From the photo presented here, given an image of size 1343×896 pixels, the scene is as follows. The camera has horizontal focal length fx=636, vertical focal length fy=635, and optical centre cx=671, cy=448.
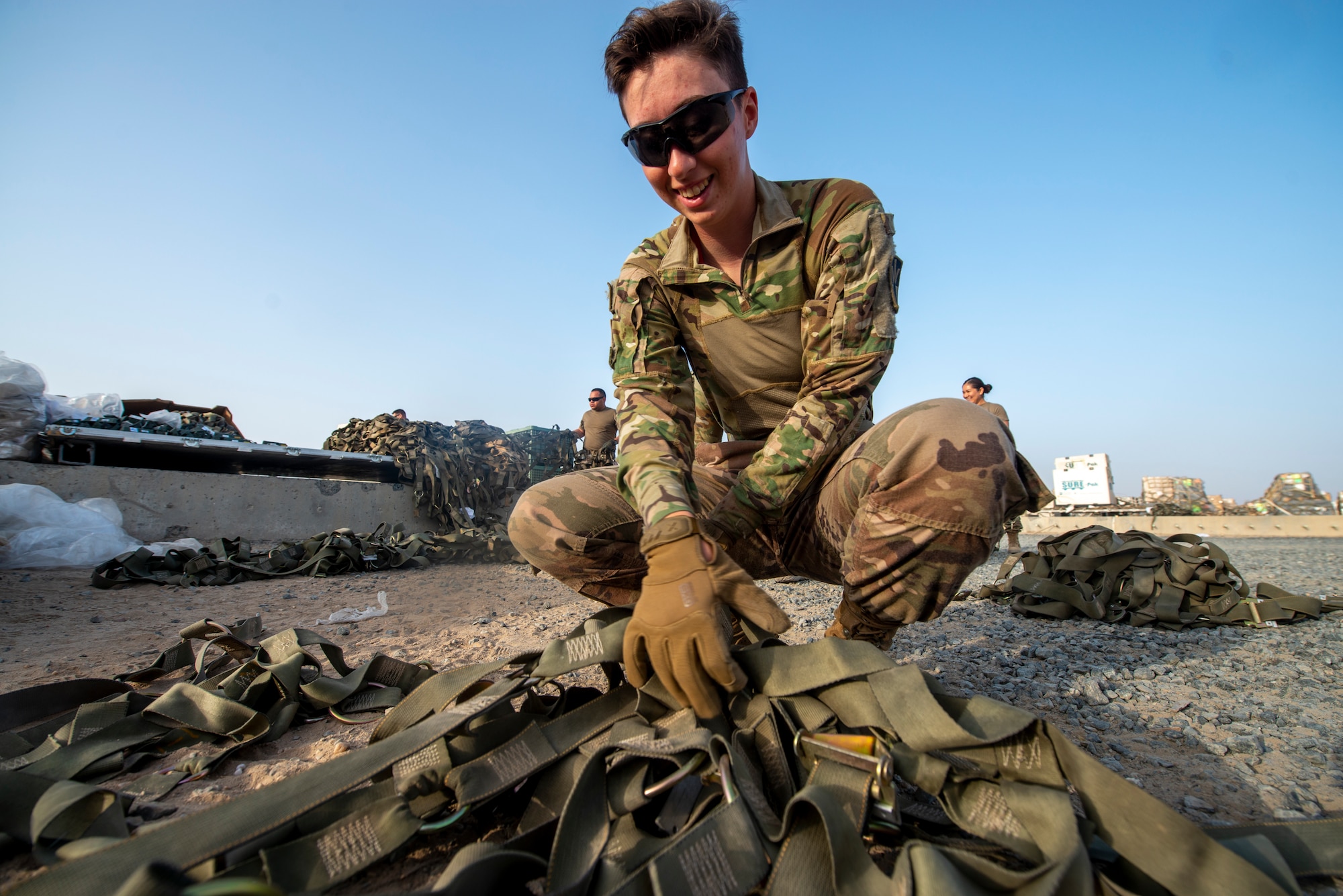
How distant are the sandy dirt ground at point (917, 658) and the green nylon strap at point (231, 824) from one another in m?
0.13

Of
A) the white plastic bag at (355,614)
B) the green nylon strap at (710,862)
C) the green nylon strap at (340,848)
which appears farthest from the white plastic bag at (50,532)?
the green nylon strap at (710,862)

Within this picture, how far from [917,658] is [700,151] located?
174 cm

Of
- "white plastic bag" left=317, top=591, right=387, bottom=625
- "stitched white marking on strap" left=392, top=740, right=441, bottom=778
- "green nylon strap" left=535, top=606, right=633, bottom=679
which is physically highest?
"green nylon strap" left=535, top=606, right=633, bottom=679

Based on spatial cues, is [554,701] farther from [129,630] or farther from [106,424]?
[106,424]

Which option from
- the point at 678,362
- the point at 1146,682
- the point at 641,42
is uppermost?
the point at 641,42

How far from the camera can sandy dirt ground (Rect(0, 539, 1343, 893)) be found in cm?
115

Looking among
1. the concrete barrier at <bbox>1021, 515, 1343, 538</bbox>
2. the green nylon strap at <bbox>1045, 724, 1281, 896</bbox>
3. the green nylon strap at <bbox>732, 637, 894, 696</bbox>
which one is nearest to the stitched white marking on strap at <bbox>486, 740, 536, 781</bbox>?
the green nylon strap at <bbox>732, 637, 894, 696</bbox>

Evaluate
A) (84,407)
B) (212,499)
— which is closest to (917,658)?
(212,499)

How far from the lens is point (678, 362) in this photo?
2092mm

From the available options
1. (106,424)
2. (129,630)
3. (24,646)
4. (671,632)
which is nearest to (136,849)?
(671,632)

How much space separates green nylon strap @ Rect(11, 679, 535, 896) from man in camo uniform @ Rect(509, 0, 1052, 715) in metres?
0.52

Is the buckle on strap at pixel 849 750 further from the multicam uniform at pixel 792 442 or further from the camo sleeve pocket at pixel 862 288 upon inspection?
the camo sleeve pocket at pixel 862 288

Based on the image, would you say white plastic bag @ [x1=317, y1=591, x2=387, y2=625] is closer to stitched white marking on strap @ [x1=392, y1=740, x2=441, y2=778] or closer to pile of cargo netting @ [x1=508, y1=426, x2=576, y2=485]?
stitched white marking on strap @ [x1=392, y1=740, x2=441, y2=778]

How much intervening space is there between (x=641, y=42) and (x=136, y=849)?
2.05m
